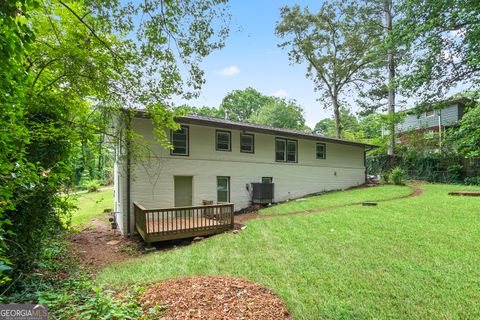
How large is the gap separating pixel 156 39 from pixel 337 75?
22129 millimetres

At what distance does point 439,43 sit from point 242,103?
113 feet

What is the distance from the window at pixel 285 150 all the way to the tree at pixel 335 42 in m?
10.3

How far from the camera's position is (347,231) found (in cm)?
684

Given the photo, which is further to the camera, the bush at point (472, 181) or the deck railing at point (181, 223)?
the bush at point (472, 181)

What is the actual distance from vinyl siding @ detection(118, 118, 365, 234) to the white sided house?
4cm

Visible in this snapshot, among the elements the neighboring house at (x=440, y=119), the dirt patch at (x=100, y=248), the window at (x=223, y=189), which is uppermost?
the neighboring house at (x=440, y=119)

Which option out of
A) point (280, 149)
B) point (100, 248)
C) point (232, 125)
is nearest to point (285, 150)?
point (280, 149)

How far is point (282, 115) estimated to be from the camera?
3362 cm

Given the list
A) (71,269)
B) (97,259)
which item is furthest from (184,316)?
(97,259)

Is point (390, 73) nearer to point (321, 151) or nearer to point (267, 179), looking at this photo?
point (321, 151)

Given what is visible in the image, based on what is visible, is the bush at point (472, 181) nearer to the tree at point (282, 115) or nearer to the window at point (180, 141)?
the window at point (180, 141)

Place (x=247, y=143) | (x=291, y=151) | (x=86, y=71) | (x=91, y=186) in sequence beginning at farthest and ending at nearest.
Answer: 1. (x=91, y=186)
2. (x=291, y=151)
3. (x=247, y=143)
4. (x=86, y=71)

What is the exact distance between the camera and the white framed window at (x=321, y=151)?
15492 millimetres
